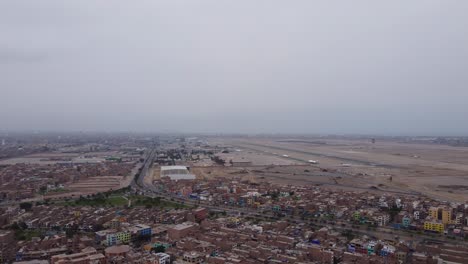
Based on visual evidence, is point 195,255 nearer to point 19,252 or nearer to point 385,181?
point 19,252

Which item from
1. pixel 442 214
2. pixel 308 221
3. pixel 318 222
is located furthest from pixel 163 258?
pixel 442 214

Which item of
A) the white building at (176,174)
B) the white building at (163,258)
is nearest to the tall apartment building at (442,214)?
the white building at (163,258)

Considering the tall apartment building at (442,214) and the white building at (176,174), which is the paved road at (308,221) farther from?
the white building at (176,174)

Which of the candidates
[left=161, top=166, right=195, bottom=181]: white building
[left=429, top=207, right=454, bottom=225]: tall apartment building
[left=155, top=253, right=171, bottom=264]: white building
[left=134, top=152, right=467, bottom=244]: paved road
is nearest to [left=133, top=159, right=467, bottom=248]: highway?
[left=134, top=152, right=467, bottom=244]: paved road

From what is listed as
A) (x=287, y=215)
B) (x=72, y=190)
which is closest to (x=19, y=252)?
(x=287, y=215)

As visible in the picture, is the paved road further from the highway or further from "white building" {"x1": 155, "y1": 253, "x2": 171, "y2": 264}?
"white building" {"x1": 155, "y1": 253, "x2": 171, "y2": 264}

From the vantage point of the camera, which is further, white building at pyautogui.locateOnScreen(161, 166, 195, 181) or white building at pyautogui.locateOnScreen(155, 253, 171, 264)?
white building at pyautogui.locateOnScreen(161, 166, 195, 181)

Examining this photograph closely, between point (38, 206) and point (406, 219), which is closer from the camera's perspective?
point (406, 219)

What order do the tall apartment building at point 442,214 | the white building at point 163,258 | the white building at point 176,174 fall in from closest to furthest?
the white building at point 163,258 → the tall apartment building at point 442,214 → the white building at point 176,174

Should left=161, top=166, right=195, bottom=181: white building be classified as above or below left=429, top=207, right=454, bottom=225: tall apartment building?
below

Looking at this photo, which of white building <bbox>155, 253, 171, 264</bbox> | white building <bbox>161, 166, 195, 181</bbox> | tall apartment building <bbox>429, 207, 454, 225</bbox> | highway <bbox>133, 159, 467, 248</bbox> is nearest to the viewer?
white building <bbox>155, 253, 171, 264</bbox>

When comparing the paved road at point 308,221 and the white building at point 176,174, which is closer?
the paved road at point 308,221
